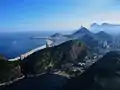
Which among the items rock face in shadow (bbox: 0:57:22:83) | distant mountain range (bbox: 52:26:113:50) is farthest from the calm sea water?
rock face in shadow (bbox: 0:57:22:83)

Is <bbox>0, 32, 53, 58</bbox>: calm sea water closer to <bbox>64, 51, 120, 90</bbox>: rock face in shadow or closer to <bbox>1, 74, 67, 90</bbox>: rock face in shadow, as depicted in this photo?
<bbox>1, 74, 67, 90</bbox>: rock face in shadow

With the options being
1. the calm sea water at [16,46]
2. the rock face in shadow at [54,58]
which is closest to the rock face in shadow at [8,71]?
the rock face in shadow at [54,58]

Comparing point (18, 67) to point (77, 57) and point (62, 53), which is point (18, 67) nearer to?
point (62, 53)

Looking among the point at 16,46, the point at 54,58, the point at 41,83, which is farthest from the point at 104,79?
the point at 16,46

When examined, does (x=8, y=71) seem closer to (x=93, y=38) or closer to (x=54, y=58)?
(x=54, y=58)

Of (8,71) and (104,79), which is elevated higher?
(104,79)

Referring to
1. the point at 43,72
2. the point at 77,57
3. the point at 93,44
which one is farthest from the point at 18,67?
the point at 93,44

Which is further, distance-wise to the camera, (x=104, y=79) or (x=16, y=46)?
(x=16, y=46)
